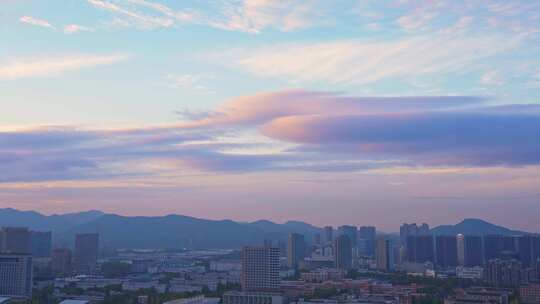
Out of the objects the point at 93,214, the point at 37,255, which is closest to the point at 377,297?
the point at 37,255

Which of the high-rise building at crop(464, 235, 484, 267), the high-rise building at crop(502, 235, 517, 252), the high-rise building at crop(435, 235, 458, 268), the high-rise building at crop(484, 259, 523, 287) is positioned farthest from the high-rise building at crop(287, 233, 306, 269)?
the high-rise building at crop(484, 259, 523, 287)

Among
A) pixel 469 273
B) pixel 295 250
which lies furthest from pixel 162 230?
pixel 469 273

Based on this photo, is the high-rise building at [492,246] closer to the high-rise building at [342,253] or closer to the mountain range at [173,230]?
the high-rise building at [342,253]

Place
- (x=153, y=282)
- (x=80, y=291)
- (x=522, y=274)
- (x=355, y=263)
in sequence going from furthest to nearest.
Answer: (x=355, y=263) → (x=153, y=282) → (x=522, y=274) → (x=80, y=291)

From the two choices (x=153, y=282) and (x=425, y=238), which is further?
(x=425, y=238)

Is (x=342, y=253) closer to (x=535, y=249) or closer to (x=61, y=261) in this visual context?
(x=535, y=249)

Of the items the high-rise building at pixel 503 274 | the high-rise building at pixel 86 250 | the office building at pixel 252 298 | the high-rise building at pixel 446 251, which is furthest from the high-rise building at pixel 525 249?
the high-rise building at pixel 86 250

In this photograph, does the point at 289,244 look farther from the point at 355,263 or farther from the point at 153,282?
the point at 153,282
